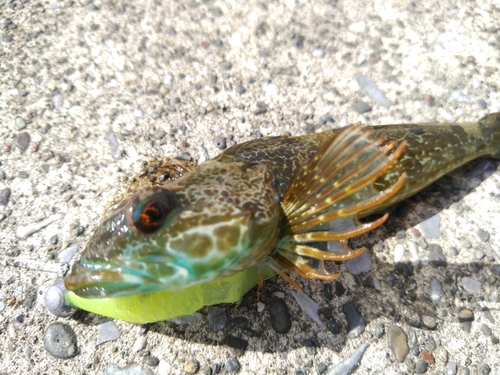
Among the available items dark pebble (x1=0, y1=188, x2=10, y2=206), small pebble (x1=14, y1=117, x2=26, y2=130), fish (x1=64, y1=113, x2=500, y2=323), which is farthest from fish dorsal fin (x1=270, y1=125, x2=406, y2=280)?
small pebble (x1=14, y1=117, x2=26, y2=130)

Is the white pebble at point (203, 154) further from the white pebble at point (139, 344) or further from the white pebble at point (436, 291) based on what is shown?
the white pebble at point (436, 291)

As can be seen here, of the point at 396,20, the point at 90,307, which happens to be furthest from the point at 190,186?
the point at 396,20

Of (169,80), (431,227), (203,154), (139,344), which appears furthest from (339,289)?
(169,80)

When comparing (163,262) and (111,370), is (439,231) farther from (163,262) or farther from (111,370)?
(111,370)

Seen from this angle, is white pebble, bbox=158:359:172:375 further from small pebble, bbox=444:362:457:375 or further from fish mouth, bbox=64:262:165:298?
small pebble, bbox=444:362:457:375

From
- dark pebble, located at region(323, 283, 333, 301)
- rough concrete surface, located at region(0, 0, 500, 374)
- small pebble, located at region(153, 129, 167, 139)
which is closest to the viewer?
rough concrete surface, located at region(0, 0, 500, 374)

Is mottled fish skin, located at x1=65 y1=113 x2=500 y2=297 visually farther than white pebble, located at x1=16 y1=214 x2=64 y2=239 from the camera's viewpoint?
No
